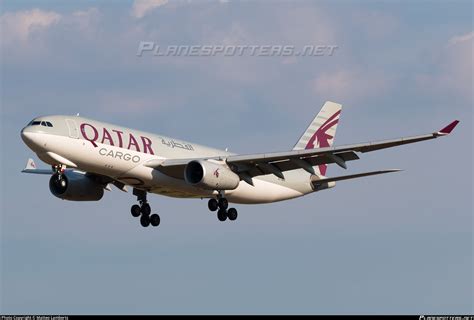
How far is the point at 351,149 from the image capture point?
54.1 metres

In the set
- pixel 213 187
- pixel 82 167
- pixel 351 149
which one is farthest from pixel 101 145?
pixel 351 149

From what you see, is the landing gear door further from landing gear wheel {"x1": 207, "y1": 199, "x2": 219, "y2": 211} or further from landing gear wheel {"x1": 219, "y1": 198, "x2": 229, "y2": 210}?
landing gear wheel {"x1": 219, "y1": 198, "x2": 229, "y2": 210}

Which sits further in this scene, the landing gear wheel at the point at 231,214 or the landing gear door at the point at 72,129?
the landing gear wheel at the point at 231,214

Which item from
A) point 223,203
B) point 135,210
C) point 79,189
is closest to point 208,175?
point 223,203

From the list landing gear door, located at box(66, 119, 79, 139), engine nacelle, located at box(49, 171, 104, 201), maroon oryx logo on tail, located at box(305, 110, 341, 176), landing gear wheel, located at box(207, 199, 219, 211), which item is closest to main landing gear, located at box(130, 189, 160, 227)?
engine nacelle, located at box(49, 171, 104, 201)

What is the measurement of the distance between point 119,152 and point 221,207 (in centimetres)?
643

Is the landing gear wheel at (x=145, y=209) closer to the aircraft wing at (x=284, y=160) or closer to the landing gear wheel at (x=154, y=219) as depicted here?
the landing gear wheel at (x=154, y=219)

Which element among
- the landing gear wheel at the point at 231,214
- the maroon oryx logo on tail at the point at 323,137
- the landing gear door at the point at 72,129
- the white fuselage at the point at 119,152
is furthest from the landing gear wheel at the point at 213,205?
the maroon oryx logo on tail at the point at 323,137

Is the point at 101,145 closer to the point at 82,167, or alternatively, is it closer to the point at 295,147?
the point at 82,167

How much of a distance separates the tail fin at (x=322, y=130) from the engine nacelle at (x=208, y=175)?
9467 millimetres

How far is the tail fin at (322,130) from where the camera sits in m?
66.0

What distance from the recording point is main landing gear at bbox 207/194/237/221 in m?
58.7

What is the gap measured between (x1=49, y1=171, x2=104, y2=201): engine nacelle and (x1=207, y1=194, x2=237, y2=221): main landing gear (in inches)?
229

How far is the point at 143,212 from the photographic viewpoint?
2419 inches
